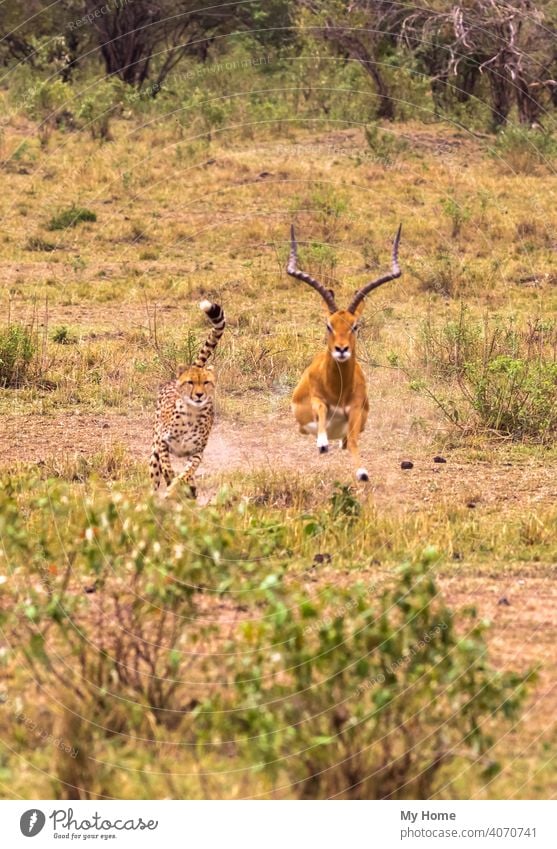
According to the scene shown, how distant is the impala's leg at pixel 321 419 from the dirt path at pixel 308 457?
2.31 feet

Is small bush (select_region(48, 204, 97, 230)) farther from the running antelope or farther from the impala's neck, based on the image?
the impala's neck

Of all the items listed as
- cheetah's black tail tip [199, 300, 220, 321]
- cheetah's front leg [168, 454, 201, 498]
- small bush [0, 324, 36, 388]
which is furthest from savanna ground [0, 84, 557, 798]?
cheetah's black tail tip [199, 300, 220, 321]

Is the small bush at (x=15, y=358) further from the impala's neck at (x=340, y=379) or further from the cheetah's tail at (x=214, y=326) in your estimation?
the impala's neck at (x=340, y=379)

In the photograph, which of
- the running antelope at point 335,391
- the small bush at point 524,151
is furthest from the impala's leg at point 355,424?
the small bush at point 524,151

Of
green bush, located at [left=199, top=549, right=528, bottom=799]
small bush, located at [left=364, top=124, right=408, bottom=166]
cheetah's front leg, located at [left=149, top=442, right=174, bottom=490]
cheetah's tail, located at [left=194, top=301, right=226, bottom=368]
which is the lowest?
small bush, located at [left=364, top=124, right=408, bottom=166]

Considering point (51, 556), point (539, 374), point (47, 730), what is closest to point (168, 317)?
point (539, 374)

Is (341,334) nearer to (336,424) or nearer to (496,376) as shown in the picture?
(336,424)

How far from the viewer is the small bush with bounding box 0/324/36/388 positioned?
43.1 feet

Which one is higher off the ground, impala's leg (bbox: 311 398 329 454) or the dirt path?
impala's leg (bbox: 311 398 329 454)

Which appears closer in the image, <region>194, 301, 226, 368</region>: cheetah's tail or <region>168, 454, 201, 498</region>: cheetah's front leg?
<region>168, 454, 201, 498</region>: cheetah's front leg

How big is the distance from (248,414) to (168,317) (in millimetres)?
3529

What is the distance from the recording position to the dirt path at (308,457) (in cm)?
1017
